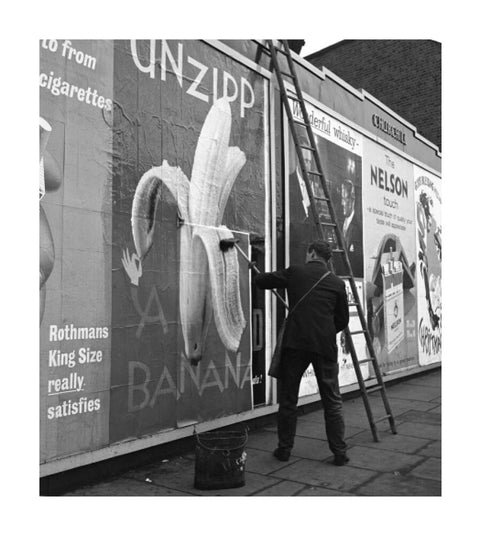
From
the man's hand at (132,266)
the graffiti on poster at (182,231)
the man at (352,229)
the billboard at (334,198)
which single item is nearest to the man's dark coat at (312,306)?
the graffiti on poster at (182,231)

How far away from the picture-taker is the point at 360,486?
4383mm

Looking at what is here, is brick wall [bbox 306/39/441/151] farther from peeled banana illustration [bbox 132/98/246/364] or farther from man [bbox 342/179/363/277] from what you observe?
peeled banana illustration [bbox 132/98/246/364]

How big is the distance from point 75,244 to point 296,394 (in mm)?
2317

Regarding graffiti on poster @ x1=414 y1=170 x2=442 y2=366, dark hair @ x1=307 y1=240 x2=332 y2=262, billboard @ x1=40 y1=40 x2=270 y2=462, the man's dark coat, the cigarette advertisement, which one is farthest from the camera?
graffiti on poster @ x1=414 y1=170 x2=442 y2=366

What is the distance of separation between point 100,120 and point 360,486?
11.7ft

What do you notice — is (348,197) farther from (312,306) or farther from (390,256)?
(312,306)

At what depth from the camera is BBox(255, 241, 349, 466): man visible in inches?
194

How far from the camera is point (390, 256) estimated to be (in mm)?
9844

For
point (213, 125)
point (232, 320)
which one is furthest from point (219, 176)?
point (232, 320)

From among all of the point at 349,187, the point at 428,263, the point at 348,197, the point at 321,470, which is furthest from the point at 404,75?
the point at 321,470

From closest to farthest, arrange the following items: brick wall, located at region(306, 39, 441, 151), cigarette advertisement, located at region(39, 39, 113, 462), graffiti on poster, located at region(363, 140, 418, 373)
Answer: cigarette advertisement, located at region(39, 39, 113, 462)
graffiti on poster, located at region(363, 140, 418, 373)
brick wall, located at region(306, 39, 441, 151)

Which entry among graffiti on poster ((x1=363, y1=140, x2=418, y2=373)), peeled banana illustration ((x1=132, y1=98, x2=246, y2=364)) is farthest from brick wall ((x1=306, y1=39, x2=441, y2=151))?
peeled banana illustration ((x1=132, y1=98, x2=246, y2=364))

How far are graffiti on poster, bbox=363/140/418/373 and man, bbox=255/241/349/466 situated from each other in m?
4.10

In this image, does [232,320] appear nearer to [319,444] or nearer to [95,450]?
[319,444]
